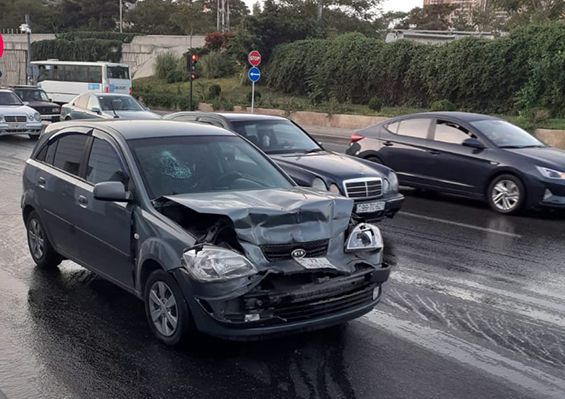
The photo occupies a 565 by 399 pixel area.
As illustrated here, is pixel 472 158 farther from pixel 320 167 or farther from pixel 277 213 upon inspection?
pixel 277 213

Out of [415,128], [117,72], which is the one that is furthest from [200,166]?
[117,72]

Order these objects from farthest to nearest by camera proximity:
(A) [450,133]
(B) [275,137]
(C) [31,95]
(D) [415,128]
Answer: (C) [31,95] → (D) [415,128] → (A) [450,133] → (B) [275,137]

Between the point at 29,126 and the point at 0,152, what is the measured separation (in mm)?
3233

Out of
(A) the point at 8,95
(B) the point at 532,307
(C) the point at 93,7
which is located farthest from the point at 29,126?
(C) the point at 93,7

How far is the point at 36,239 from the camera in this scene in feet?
22.3

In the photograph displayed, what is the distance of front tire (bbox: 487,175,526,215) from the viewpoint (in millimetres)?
10195

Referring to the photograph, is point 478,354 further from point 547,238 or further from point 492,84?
point 492,84

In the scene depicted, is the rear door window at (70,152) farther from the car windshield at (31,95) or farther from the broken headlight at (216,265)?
the car windshield at (31,95)

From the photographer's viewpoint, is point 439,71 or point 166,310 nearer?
point 166,310

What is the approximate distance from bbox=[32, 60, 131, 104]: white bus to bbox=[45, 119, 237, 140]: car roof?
34395 mm

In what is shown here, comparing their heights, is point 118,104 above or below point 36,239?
above

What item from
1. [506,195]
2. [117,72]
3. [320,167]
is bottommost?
[506,195]

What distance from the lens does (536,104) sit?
2686 centimetres

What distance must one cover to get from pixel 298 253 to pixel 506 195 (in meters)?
6.78
